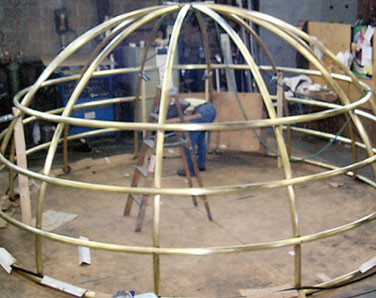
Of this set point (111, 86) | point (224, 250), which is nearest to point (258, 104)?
point (111, 86)

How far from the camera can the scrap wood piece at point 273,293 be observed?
179 inches

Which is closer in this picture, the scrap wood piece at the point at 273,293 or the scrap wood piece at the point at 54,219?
the scrap wood piece at the point at 273,293

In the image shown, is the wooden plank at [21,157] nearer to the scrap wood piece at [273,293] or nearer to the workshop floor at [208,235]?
the workshop floor at [208,235]

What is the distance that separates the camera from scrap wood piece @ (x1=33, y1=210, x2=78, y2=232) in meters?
6.17

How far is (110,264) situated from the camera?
5320 mm

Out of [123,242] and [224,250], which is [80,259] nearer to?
[123,242]

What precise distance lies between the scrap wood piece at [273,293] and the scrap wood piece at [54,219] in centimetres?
239

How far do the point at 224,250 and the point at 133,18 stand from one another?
2908 millimetres

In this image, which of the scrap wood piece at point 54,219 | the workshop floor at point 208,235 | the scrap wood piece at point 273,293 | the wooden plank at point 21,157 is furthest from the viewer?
the scrap wood piece at point 54,219

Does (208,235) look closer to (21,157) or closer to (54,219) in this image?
(54,219)

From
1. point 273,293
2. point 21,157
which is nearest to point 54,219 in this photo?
point 21,157

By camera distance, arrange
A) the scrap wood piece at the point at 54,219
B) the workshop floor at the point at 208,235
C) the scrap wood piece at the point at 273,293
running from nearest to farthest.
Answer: the scrap wood piece at the point at 273,293
the workshop floor at the point at 208,235
the scrap wood piece at the point at 54,219

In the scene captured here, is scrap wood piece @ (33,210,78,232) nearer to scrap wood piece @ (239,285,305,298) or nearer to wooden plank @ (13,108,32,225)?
wooden plank @ (13,108,32,225)

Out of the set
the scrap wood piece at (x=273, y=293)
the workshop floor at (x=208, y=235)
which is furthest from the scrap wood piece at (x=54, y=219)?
the scrap wood piece at (x=273, y=293)
